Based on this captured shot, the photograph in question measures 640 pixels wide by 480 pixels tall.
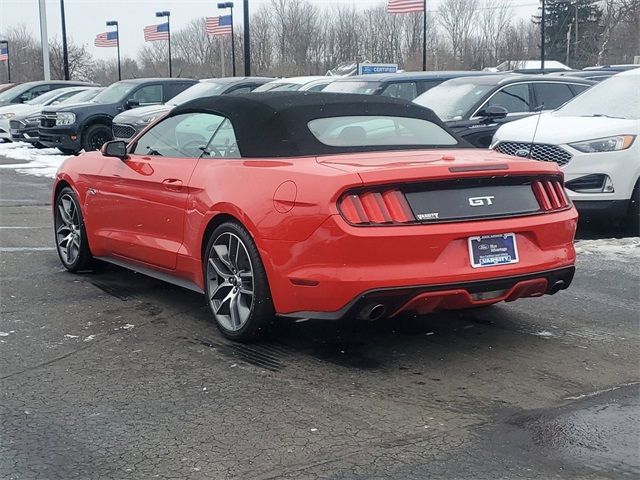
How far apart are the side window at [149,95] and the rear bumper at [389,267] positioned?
1499 centimetres

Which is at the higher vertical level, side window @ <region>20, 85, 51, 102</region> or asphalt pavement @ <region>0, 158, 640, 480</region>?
side window @ <region>20, 85, 51, 102</region>

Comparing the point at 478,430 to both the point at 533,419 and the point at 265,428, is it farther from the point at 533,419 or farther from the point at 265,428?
the point at 265,428

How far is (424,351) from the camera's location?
4.88m

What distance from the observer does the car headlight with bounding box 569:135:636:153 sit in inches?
332

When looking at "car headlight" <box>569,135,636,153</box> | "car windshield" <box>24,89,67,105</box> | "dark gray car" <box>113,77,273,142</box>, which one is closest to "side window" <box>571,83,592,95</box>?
"car headlight" <box>569,135,636,153</box>

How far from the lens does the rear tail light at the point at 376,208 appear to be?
14.3ft

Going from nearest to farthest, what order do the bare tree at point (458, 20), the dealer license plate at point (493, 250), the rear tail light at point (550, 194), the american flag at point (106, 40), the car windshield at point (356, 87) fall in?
the dealer license plate at point (493, 250), the rear tail light at point (550, 194), the car windshield at point (356, 87), the american flag at point (106, 40), the bare tree at point (458, 20)

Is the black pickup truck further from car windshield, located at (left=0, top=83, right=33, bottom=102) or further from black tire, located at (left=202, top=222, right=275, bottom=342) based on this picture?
black tire, located at (left=202, top=222, right=275, bottom=342)

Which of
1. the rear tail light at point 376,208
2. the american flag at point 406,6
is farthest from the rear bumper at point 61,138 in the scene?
the american flag at point 406,6

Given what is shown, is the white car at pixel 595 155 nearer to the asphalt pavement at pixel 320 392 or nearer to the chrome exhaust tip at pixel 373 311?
the asphalt pavement at pixel 320 392

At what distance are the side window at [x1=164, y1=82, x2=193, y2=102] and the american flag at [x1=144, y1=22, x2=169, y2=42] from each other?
21282 mm

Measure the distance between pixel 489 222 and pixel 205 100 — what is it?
90.9 inches

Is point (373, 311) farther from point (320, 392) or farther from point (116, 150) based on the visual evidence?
point (116, 150)

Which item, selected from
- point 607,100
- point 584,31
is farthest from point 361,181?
point 584,31
